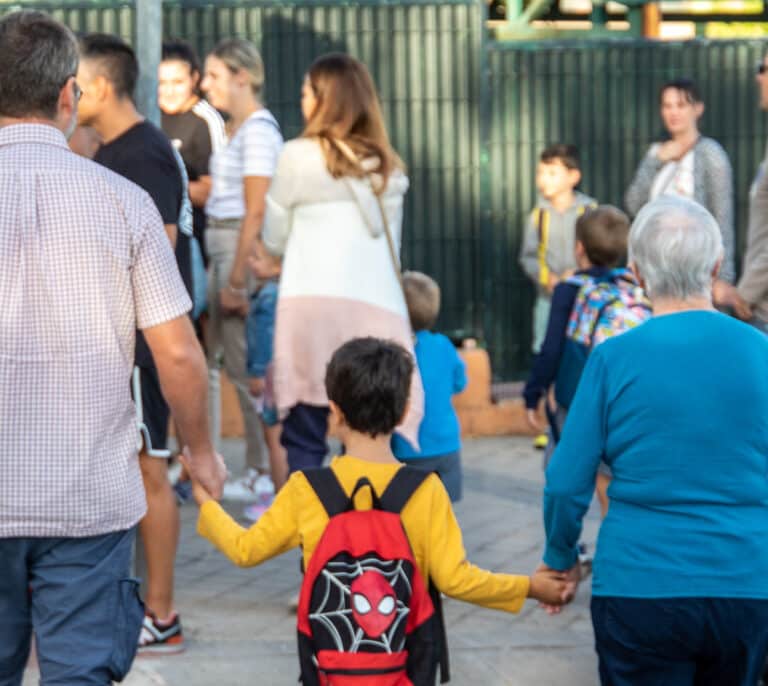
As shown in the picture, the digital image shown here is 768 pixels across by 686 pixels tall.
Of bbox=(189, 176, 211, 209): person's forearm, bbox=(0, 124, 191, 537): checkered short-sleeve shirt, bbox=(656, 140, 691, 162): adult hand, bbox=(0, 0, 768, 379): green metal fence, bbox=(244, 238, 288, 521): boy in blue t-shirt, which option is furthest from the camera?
bbox=(0, 0, 768, 379): green metal fence

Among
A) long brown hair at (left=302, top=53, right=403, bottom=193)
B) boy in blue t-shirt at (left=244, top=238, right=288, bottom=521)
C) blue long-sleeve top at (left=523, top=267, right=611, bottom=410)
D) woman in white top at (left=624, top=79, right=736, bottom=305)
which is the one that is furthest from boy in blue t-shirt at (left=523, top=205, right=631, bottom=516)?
woman in white top at (left=624, top=79, right=736, bottom=305)

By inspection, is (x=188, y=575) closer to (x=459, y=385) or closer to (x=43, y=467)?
(x=459, y=385)

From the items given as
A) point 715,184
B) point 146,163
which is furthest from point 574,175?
point 146,163

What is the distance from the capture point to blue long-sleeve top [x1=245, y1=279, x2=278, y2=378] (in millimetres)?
7355

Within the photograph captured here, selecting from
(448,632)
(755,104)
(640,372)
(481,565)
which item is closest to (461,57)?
(755,104)

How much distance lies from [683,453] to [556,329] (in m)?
2.49

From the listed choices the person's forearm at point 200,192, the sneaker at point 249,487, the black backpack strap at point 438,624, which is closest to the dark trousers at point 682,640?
the black backpack strap at point 438,624

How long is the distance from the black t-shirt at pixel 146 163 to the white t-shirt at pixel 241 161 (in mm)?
1577

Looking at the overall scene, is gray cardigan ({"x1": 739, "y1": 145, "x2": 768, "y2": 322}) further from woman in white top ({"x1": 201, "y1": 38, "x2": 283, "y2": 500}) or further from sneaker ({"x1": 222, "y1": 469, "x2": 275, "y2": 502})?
sneaker ({"x1": 222, "y1": 469, "x2": 275, "y2": 502})

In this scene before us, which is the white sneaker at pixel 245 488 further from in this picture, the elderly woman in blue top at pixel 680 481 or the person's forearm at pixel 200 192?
the elderly woman in blue top at pixel 680 481

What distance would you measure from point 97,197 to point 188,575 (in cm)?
325

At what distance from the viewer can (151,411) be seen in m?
5.55

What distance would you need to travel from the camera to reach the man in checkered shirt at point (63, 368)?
362 centimetres

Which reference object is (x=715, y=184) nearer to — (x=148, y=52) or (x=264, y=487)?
(x=264, y=487)
